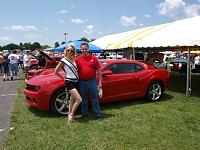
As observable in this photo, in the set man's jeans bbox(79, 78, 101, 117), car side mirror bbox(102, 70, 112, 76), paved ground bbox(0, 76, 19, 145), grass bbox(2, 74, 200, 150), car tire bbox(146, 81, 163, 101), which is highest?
car side mirror bbox(102, 70, 112, 76)

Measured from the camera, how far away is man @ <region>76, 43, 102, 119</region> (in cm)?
727

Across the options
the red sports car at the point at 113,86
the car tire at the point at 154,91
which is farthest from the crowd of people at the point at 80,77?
the car tire at the point at 154,91

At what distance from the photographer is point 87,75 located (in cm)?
729

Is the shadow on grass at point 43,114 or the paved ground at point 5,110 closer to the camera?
the paved ground at point 5,110

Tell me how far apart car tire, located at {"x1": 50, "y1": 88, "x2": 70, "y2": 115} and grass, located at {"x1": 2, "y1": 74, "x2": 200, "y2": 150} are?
0.18m

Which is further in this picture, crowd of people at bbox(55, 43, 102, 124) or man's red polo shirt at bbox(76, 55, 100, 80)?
man's red polo shirt at bbox(76, 55, 100, 80)

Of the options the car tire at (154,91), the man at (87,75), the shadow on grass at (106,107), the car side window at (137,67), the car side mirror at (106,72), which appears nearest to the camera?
the man at (87,75)

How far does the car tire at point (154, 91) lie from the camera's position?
9867 millimetres

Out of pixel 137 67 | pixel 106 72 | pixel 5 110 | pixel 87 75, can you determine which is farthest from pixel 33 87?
pixel 137 67

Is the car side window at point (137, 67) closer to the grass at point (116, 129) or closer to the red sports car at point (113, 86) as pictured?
the red sports car at point (113, 86)

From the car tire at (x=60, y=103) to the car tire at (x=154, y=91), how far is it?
281 cm

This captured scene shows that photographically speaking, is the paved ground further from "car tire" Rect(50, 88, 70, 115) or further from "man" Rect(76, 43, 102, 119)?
"man" Rect(76, 43, 102, 119)

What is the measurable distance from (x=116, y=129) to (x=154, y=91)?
3.62 m

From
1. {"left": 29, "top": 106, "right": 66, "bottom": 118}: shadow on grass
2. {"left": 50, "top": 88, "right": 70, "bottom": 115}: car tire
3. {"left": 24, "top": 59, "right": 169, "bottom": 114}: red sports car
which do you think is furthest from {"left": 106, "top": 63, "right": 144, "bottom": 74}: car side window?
{"left": 29, "top": 106, "right": 66, "bottom": 118}: shadow on grass
